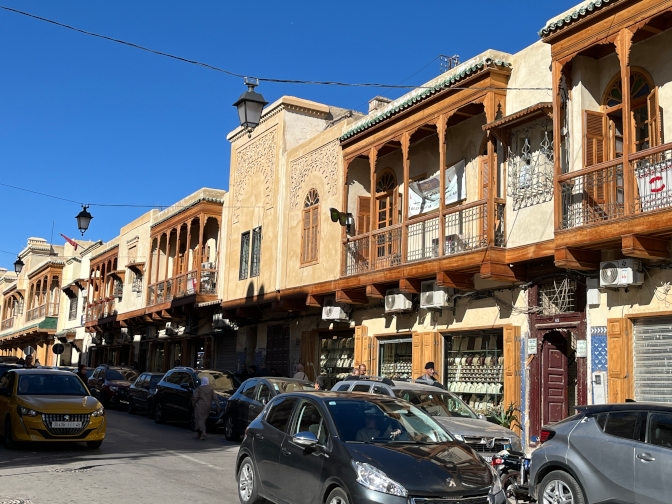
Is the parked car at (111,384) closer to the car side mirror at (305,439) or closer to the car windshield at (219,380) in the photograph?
the car windshield at (219,380)

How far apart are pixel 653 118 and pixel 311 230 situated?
452 inches

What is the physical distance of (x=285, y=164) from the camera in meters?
24.5

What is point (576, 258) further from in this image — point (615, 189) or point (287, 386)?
point (287, 386)

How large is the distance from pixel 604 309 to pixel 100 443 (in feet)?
31.0

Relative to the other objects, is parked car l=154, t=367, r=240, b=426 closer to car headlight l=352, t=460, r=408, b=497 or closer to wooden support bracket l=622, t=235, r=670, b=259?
wooden support bracket l=622, t=235, r=670, b=259

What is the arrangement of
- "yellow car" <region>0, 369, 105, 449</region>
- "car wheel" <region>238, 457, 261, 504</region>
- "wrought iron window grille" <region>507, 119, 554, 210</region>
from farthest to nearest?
"wrought iron window grille" <region>507, 119, 554, 210</region> < "yellow car" <region>0, 369, 105, 449</region> < "car wheel" <region>238, 457, 261, 504</region>

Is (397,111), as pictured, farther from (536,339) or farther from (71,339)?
(71,339)

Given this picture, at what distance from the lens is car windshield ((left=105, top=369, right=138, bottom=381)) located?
1079 inches

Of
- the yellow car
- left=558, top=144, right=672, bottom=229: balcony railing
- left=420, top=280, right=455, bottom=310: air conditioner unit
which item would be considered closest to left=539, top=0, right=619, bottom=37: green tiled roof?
left=558, top=144, right=672, bottom=229: balcony railing

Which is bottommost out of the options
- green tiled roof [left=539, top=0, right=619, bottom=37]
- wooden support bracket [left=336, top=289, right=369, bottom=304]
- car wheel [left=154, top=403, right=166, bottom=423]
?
car wheel [left=154, top=403, right=166, bottom=423]

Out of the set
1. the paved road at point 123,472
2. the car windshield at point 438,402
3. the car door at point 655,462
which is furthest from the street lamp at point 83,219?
the car door at point 655,462

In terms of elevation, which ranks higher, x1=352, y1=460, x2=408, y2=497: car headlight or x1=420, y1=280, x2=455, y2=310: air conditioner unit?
x1=420, y1=280, x2=455, y2=310: air conditioner unit

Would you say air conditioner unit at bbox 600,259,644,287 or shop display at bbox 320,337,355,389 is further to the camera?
shop display at bbox 320,337,355,389

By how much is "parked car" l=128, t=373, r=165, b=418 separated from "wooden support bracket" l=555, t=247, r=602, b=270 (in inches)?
509
